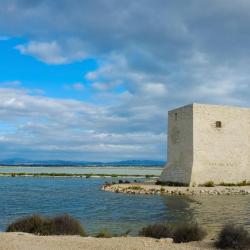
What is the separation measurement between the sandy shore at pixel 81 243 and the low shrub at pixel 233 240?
0.90 feet

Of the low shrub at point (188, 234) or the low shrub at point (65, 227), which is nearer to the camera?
the low shrub at point (188, 234)

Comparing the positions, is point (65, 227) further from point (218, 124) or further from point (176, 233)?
point (218, 124)

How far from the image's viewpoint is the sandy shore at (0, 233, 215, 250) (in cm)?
1106

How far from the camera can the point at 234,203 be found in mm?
24875

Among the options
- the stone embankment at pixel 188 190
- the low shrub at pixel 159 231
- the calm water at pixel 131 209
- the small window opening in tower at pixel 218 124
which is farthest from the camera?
the small window opening in tower at pixel 218 124

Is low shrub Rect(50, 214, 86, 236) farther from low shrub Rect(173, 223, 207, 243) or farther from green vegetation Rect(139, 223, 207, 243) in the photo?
low shrub Rect(173, 223, 207, 243)

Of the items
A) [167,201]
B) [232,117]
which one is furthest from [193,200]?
[232,117]

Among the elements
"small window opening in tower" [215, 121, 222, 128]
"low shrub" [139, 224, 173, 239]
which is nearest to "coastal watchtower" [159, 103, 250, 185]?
"small window opening in tower" [215, 121, 222, 128]

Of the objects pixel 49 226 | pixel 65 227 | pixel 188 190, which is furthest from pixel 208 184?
pixel 49 226

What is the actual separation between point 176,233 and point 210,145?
21.5 meters

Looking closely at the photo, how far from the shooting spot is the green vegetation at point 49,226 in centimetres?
1345

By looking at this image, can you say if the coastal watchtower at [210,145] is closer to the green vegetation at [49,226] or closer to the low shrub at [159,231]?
the low shrub at [159,231]

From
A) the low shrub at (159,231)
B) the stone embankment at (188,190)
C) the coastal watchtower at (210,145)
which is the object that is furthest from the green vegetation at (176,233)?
the coastal watchtower at (210,145)

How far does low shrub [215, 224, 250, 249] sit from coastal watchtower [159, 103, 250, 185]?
70.0 ft
